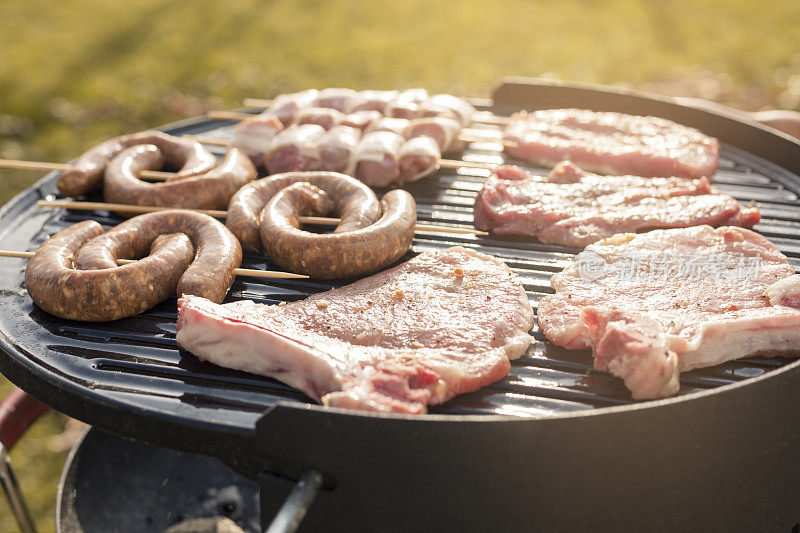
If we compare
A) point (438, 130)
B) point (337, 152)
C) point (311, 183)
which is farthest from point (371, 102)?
point (311, 183)

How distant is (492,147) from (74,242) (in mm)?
2544

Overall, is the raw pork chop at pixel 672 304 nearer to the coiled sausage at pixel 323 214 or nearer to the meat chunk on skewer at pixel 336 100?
the coiled sausage at pixel 323 214

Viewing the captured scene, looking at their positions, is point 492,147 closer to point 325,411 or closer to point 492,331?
point 492,331

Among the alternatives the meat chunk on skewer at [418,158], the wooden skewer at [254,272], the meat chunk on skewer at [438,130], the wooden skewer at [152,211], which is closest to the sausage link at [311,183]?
the wooden skewer at [152,211]

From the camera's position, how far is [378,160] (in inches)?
152

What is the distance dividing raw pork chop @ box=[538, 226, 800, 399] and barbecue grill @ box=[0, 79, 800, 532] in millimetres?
88

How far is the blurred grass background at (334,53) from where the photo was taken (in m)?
8.88

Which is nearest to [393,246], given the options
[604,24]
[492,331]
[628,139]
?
[492,331]

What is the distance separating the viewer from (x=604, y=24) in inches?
439

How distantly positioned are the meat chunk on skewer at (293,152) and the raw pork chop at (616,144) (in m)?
1.22

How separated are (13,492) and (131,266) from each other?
4.81 ft

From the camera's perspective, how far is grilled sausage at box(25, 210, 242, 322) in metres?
2.72

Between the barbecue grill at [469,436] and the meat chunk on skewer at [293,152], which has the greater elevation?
the meat chunk on skewer at [293,152]

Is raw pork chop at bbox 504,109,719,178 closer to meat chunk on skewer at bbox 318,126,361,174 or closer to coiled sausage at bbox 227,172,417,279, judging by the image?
meat chunk on skewer at bbox 318,126,361,174
